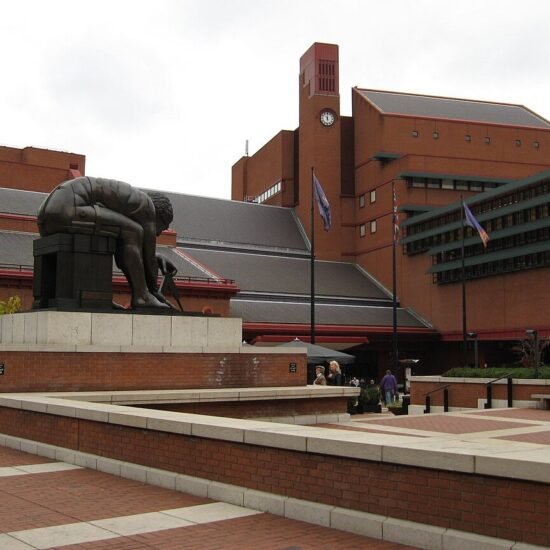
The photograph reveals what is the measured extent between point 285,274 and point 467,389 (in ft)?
118

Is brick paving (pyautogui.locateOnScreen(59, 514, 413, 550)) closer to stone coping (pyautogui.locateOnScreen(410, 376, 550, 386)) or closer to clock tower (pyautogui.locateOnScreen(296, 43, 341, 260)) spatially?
stone coping (pyautogui.locateOnScreen(410, 376, 550, 386))

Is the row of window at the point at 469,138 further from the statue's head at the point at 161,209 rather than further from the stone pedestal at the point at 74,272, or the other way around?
the stone pedestal at the point at 74,272

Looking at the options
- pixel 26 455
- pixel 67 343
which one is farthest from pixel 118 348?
pixel 26 455

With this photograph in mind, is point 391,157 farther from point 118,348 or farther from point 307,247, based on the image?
point 118,348

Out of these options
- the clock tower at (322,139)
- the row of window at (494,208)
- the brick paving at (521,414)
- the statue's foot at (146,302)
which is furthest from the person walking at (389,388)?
the clock tower at (322,139)

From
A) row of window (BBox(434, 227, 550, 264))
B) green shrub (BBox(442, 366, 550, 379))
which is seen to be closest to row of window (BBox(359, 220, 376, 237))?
row of window (BBox(434, 227, 550, 264))

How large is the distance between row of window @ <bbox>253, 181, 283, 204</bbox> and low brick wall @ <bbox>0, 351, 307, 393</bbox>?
180 feet

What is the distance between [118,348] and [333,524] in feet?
35.3

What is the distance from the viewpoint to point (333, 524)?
752 centimetres

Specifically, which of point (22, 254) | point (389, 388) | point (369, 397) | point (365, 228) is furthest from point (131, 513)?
point (365, 228)

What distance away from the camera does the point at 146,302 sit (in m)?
18.8

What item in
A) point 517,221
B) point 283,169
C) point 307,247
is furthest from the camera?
point 283,169

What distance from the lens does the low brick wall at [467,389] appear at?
24.7 meters

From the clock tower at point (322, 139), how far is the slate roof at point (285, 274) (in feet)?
9.16
